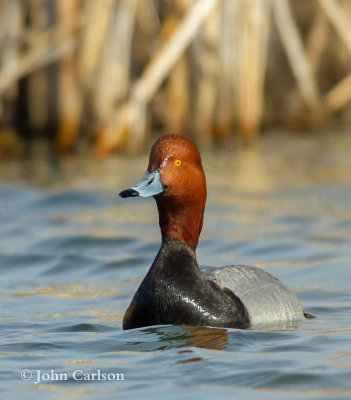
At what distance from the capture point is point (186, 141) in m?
5.60

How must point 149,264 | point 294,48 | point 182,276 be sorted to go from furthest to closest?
point 294,48 → point 149,264 → point 182,276

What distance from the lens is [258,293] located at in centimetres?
587

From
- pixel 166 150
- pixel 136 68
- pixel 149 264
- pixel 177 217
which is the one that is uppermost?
pixel 136 68

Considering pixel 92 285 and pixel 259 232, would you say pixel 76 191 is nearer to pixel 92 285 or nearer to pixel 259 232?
pixel 259 232

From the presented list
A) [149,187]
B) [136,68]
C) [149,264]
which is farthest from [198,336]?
[136,68]

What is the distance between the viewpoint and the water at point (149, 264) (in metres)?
4.76

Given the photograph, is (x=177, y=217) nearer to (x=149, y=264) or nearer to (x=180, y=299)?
(x=180, y=299)

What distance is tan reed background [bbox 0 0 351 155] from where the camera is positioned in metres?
12.3

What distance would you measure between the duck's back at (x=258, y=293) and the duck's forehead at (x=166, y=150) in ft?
2.49

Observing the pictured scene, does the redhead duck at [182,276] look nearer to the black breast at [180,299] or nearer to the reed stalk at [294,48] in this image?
the black breast at [180,299]

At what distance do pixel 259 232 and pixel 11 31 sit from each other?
5.13 metres

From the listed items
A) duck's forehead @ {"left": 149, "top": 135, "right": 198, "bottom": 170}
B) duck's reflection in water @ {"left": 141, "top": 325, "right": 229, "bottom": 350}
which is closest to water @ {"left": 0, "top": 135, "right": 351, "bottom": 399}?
duck's reflection in water @ {"left": 141, "top": 325, "right": 229, "bottom": 350}

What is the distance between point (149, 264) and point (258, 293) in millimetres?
2909

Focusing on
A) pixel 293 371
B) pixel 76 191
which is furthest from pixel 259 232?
pixel 293 371
